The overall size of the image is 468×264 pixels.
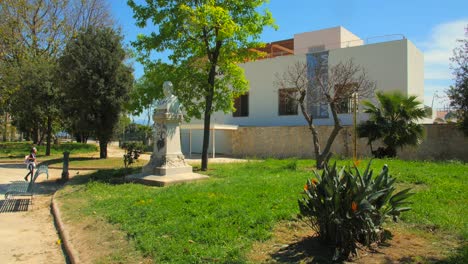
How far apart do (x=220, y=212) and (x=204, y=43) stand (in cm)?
930

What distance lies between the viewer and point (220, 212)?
261 inches

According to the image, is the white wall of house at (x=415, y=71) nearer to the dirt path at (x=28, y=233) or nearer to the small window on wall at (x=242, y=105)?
the small window on wall at (x=242, y=105)

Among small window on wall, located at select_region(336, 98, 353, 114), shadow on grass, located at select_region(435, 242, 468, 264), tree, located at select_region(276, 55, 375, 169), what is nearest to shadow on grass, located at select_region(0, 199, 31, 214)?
shadow on grass, located at select_region(435, 242, 468, 264)

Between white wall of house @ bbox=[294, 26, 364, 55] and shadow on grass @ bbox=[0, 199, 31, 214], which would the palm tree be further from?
shadow on grass @ bbox=[0, 199, 31, 214]

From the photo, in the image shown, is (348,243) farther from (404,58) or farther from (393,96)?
(404,58)

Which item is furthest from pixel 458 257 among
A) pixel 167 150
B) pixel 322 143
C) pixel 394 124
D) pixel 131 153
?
pixel 322 143

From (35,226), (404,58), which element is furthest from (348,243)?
(404,58)

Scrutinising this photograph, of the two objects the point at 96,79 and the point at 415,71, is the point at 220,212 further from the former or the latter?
the point at 415,71

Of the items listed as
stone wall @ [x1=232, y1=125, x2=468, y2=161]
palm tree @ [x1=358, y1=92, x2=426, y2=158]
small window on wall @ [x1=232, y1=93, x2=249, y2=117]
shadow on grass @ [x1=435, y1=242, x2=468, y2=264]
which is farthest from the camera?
small window on wall @ [x1=232, y1=93, x2=249, y2=117]

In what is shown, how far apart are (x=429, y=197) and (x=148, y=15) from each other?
36.9 feet

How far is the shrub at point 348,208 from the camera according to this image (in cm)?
448

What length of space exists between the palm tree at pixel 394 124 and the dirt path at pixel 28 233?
1283cm

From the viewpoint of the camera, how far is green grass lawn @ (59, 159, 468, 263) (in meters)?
5.27

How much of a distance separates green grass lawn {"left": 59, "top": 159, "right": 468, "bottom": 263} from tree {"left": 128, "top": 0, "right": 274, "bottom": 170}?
543 centimetres
